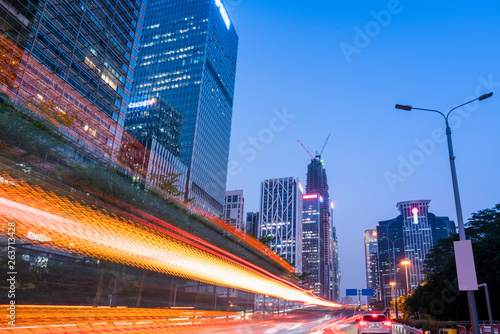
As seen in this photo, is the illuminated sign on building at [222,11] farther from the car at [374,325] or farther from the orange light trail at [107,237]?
the car at [374,325]

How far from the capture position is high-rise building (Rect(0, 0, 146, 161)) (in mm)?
55831

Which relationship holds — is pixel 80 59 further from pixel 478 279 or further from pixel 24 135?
pixel 478 279

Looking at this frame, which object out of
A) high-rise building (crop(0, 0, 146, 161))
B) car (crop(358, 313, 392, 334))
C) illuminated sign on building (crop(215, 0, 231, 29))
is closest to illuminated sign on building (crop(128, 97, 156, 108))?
illuminated sign on building (crop(215, 0, 231, 29))

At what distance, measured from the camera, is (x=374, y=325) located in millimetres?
21031

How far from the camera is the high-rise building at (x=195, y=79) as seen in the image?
153 metres

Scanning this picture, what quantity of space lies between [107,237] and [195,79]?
473 ft

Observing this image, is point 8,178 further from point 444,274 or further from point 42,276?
point 444,274

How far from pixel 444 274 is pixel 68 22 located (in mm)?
79793

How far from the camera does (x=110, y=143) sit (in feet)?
247

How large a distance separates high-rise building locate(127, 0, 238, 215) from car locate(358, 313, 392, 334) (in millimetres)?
123497

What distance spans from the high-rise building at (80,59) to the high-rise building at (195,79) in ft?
217

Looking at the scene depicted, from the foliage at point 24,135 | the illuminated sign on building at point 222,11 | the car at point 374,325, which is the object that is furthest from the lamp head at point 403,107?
the illuminated sign on building at point 222,11

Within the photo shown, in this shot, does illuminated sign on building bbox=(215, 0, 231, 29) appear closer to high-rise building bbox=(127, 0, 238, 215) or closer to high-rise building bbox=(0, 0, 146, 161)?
high-rise building bbox=(127, 0, 238, 215)

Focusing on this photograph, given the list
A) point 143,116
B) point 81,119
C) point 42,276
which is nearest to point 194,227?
point 42,276
